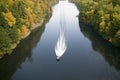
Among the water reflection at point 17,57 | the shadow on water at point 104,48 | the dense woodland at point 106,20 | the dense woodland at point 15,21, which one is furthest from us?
the dense woodland at point 106,20

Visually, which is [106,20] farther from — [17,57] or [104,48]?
[17,57]

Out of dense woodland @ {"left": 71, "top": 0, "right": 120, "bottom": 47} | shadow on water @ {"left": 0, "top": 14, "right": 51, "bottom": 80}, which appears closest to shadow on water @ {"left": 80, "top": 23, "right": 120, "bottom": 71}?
dense woodland @ {"left": 71, "top": 0, "right": 120, "bottom": 47}

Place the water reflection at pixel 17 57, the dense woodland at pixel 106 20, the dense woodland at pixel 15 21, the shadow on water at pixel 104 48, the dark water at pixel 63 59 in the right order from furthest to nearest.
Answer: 1. the dense woodland at pixel 106 20
2. the dense woodland at pixel 15 21
3. the shadow on water at pixel 104 48
4. the water reflection at pixel 17 57
5. the dark water at pixel 63 59

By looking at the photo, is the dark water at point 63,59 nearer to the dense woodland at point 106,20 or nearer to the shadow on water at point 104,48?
the shadow on water at point 104,48

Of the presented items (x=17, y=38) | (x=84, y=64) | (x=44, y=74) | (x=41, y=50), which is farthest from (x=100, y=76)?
(x=17, y=38)

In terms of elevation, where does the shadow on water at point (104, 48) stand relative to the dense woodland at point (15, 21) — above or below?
below

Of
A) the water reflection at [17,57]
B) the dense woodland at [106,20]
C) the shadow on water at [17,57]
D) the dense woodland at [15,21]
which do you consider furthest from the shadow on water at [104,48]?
the dense woodland at [15,21]

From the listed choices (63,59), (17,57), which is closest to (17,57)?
(17,57)

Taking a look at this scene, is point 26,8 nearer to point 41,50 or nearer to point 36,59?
point 41,50
